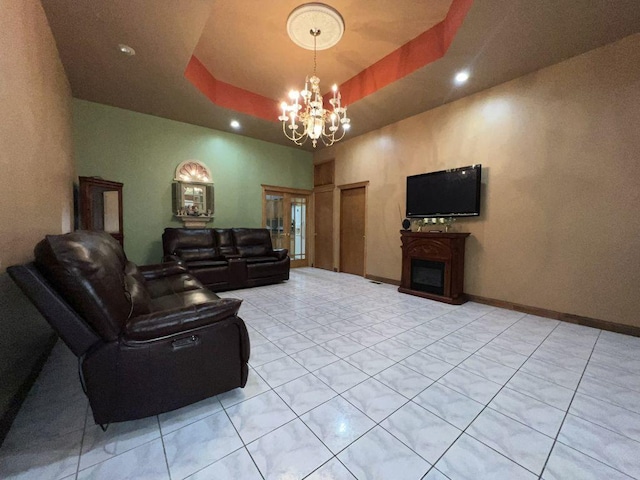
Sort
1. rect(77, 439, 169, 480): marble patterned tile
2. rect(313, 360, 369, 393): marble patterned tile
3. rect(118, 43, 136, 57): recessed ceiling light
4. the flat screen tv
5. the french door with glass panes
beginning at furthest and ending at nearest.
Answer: the french door with glass panes, the flat screen tv, rect(118, 43, 136, 57): recessed ceiling light, rect(313, 360, 369, 393): marble patterned tile, rect(77, 439, 169, 480): marble patterned tile

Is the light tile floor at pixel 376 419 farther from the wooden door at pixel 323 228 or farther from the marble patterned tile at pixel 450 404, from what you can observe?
the wooden door at pixel 323 228

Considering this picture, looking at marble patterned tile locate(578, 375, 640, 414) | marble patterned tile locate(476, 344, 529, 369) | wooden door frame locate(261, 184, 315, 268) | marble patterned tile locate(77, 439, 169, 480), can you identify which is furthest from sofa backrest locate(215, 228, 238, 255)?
marble patterned tile locate(578, 375, 640, 414)

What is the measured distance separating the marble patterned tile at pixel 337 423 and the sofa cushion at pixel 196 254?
3547 mm

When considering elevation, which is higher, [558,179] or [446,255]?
[558,179]

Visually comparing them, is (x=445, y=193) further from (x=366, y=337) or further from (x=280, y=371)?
(x=280, y=371)

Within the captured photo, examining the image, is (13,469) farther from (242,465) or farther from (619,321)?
(619,321)

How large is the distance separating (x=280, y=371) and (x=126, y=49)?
3718 mm

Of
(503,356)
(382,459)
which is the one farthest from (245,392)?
(503,356)

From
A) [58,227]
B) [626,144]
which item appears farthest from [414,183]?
[58,227]

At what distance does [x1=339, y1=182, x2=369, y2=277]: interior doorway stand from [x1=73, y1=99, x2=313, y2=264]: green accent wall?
1.79m

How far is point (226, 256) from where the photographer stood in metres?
4.50

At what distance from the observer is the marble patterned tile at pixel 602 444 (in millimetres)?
1204

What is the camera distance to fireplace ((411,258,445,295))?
12.7ft

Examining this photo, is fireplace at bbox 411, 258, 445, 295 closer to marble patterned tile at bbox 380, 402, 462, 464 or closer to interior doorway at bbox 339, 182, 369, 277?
interior doorway at bbox 339, 182, 369, 277
